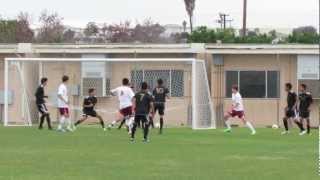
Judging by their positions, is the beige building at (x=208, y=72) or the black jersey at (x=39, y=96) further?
the beige building at (x=208, y=72)

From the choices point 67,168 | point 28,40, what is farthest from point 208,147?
point 28,40

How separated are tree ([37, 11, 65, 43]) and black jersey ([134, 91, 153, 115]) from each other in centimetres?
4700

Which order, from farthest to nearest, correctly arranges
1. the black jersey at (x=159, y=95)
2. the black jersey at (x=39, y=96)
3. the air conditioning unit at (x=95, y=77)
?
1. the air conditioning unit at (x=95, y=77)
2. the black jersey at (x=39, y=96)
3. the black jersey at (x=159, y=95)

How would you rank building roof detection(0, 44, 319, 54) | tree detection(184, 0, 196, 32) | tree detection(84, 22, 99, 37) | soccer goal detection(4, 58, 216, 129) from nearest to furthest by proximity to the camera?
1. soccer goal detection(4, 58, 216, 129)
2. building roof detection(0, 44, 319, 54)
3. tree detection(84, 22, 99, 37)
4. tree detection(184, 0, 196, 32)

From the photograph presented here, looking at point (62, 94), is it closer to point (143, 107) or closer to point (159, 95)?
point (159, 95)

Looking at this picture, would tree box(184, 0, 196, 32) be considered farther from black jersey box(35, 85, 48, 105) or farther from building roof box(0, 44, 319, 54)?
black jersey box(35, 85, 48, 105)

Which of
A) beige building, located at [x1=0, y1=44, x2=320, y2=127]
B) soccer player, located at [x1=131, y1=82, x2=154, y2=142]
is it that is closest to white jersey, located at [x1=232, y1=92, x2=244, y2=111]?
soccer player, located at [x1=131, y1=82, x2=154, y2=142]

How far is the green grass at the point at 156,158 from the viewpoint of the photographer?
14.5 meters

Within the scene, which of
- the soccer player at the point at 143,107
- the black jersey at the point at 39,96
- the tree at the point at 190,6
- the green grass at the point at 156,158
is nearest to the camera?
the green grass at the point at 156,158

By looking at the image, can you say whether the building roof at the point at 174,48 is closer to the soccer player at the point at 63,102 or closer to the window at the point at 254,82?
the window at the point at 254,82

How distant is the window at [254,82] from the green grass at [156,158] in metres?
15.8

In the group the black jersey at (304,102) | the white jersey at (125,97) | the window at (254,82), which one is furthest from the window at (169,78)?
the white jersey at (125,97)

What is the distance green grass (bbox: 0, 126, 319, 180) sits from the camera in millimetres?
14500

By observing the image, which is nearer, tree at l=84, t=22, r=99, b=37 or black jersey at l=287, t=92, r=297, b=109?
black jersey at l=287, t=92, r=297, b=109
